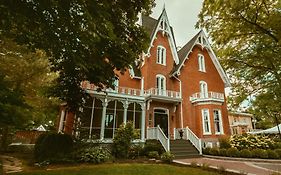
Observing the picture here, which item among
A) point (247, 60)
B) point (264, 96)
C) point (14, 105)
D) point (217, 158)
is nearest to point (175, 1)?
point (247, 60)

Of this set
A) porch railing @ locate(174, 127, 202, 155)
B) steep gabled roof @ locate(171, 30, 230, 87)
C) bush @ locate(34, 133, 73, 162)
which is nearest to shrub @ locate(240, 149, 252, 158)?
porch railing @ locate(174, 127, 202, 155)

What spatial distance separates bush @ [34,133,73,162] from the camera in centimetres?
1021

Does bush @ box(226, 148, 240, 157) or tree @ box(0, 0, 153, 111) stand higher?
tree @ box(0, 0, 153, 111)

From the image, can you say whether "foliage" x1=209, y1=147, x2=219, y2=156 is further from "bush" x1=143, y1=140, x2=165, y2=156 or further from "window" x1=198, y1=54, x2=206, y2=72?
"window" x1=198, y1=54, x2=206, y2=72

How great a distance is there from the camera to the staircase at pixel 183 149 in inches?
555

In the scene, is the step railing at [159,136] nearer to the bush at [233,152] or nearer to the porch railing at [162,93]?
the porch railing at [162,93]

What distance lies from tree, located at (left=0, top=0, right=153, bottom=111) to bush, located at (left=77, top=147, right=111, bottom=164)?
470 cm

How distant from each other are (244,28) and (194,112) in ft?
38.8

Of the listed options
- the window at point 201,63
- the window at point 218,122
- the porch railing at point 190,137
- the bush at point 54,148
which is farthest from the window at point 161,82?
the bush at point 54,148

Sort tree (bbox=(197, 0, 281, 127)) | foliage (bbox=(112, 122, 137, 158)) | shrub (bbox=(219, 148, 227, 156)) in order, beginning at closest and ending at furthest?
tree (bbox=(197, 0, 281, 127)) → foliage (bbox=(112, 122, 137, 158)) → shrub (bbox=(219, 148, 227, 156))

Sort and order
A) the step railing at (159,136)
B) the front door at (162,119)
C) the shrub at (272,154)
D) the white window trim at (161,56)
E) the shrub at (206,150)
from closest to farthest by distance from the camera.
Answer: the shrub at (272,154), the step railing at (159,136), the shrub at (206,150), the front door at (162,119), the white window trim at (161,56)

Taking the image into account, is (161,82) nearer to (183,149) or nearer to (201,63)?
(201,63)

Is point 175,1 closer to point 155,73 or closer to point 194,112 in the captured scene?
point 155,73

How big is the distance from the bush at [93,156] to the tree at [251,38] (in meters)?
8.58
